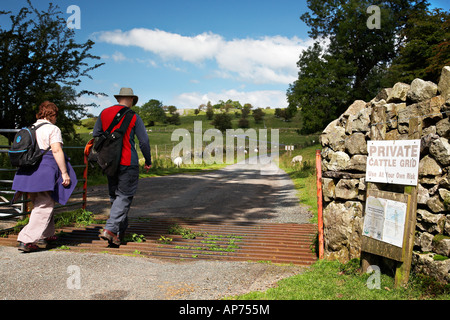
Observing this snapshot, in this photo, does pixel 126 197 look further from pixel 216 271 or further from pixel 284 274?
pixel 284 274

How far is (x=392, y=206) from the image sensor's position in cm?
425

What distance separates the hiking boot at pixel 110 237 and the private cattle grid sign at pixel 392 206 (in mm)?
3557

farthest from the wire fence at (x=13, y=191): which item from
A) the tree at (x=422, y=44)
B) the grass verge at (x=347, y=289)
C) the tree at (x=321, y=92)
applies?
the tree at (x=321, y=92)

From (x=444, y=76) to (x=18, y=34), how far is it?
653 inches

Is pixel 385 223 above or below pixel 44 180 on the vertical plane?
below

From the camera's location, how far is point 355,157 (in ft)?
16.6

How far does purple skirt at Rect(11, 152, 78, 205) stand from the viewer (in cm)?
527

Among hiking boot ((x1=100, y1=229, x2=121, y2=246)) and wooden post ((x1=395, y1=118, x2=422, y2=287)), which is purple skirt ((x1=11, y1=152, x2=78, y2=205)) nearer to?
hiking boot ((x1=100, y1=229, x2=121, y2=246))

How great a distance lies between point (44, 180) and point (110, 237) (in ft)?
4.14

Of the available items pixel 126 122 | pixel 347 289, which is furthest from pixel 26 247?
pixel 347 289

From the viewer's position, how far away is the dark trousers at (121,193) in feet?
18.4

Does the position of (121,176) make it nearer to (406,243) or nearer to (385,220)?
(385,220)

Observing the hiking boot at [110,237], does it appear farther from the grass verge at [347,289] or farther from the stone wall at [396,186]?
the stone wall at [396,186]
